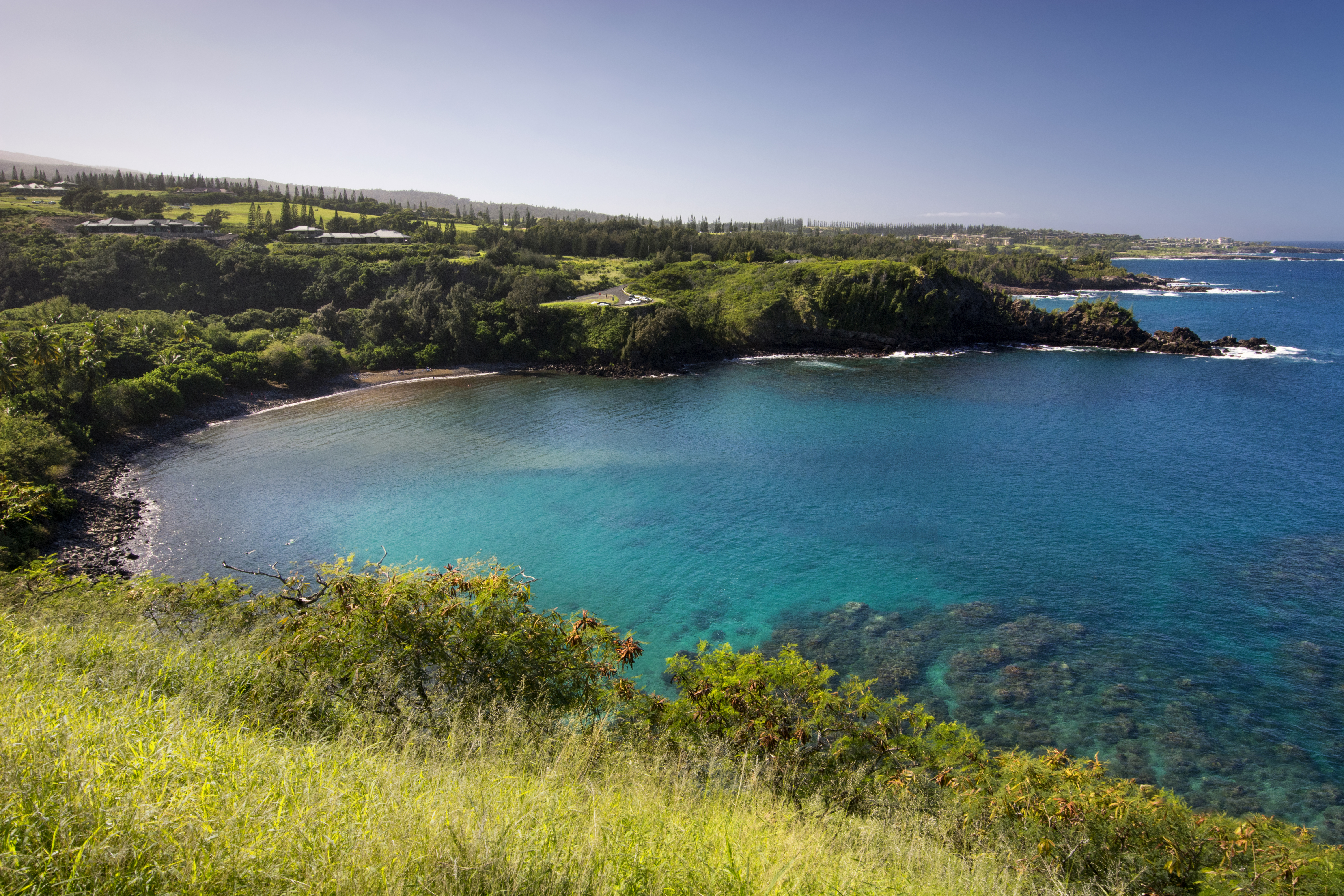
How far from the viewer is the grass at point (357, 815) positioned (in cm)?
545

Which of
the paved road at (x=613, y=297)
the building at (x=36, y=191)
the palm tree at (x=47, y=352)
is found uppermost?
the building at (x=36, y=191)

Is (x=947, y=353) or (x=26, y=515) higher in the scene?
(x=947, y=353)

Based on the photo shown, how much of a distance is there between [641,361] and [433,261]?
31.5 m

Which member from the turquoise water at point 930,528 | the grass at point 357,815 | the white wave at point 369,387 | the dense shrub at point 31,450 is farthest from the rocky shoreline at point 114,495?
the grass at point 357,815

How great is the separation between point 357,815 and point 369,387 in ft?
203

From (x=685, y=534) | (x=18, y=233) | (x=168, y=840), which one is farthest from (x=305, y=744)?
(x=18, y=233)

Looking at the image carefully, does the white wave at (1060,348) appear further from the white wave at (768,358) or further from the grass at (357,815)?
the grass at (357,815)

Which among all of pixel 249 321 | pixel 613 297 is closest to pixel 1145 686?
pixel 613 297

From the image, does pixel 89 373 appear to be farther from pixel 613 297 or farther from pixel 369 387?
pixel 613 297

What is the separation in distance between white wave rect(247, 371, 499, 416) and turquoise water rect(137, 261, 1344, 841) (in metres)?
0.86

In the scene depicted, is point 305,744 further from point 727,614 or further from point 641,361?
point 641,361

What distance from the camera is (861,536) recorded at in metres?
30.8

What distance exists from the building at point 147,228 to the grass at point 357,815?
92.5 m

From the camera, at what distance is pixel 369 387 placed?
200 feet
